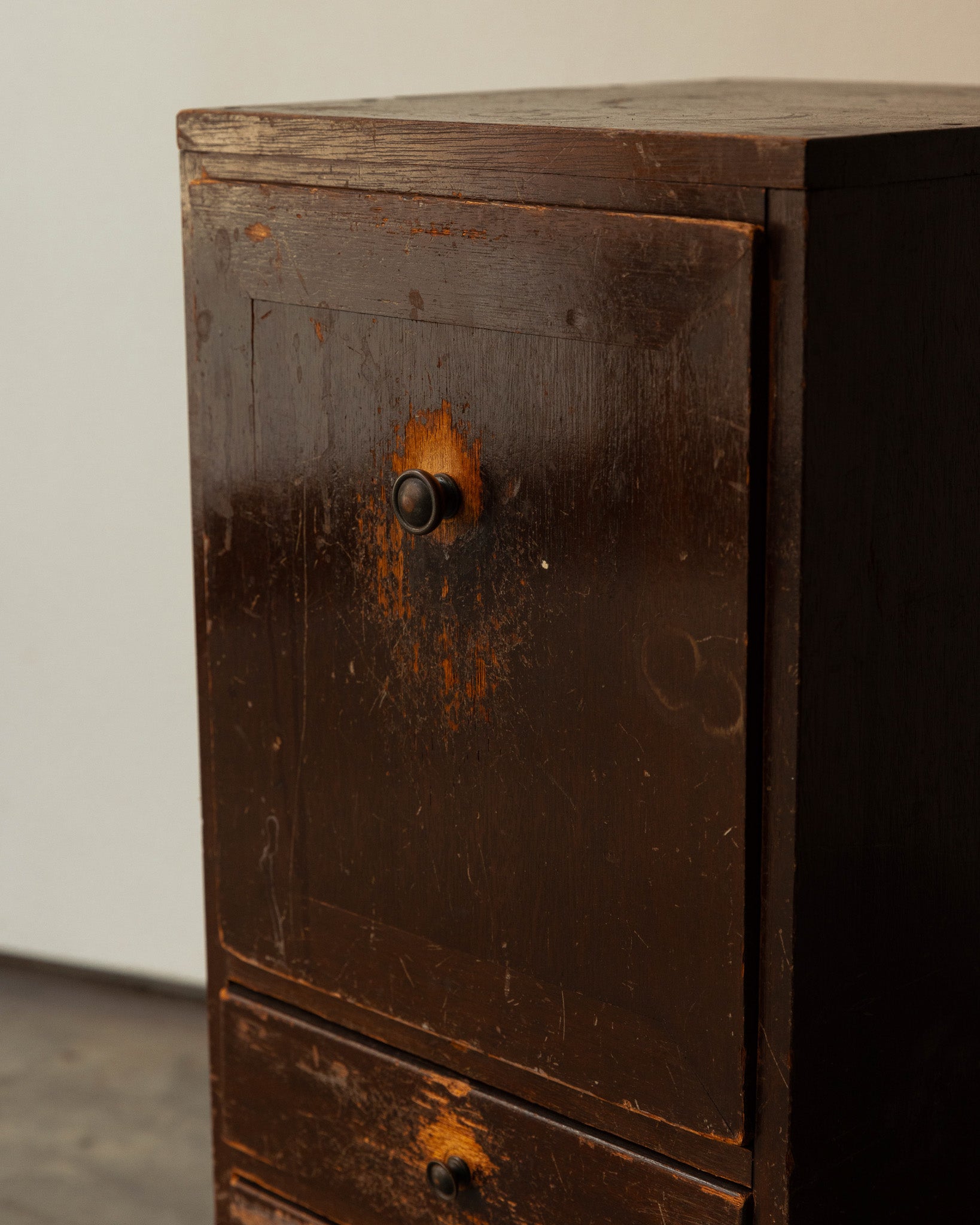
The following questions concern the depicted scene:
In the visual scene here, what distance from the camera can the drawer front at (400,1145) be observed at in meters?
1.00

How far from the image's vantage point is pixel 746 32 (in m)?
1.73

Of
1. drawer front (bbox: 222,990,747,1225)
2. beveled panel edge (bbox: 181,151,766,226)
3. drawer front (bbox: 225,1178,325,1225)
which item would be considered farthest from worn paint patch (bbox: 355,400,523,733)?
drawer front (bbox: 225,1178,325,1225)

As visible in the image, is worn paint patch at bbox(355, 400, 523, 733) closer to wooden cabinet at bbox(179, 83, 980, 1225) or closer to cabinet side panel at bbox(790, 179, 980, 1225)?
wooden cabinet at bbox(179, 83, 980, 1225)

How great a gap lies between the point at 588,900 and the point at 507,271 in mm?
390

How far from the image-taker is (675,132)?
0.83m

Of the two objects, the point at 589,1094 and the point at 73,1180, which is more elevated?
the point at 589,1094

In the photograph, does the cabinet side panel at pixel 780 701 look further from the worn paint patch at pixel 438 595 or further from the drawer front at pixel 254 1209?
the drawer front at pixel 254 1209

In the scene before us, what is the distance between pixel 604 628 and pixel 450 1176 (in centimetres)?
→ 43

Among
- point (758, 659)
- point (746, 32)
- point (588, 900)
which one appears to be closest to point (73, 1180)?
point (588, 900)

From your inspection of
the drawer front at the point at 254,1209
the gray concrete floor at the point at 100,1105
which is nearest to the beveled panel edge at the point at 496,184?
the drawer front at the point at 254,1209

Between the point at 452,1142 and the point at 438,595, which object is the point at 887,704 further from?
the point at 452,1142

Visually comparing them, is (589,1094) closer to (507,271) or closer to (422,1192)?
(422,1192)

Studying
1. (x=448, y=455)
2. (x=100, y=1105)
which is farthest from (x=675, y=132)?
(x=100, y=1105)

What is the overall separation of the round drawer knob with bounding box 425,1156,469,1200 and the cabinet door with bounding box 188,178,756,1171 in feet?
0.25
